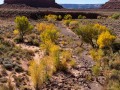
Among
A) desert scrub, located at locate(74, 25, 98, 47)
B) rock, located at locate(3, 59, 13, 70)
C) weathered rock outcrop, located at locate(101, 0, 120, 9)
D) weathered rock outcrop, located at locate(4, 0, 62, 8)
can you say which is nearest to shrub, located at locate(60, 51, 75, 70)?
rock, located at locate(3, 59, 13, 70)

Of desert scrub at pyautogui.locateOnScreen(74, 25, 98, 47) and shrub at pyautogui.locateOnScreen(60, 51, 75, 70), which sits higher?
desert scrub at pyautogui.locateOnScreen(74, 25, 98, 47)

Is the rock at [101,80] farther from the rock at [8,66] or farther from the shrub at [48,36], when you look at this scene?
the shrub at [48,36]

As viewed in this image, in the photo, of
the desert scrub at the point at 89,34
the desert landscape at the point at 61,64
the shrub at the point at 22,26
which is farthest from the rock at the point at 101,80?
the shrub at the point at 22,26

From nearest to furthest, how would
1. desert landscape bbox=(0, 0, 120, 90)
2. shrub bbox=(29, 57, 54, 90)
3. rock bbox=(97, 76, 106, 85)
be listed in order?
shrub bbox=(29, 57, 54, 90) < desert landscape bbox=(0, 0, 120, 90) < rock bbox=(97, 76, 106, 85)

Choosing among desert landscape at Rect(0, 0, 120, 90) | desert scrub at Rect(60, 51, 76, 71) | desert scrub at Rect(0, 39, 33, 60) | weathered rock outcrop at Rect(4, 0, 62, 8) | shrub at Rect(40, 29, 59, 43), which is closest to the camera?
desert landscape at Rect(0, 0, 120, 90)

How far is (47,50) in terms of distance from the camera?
99.7 feet

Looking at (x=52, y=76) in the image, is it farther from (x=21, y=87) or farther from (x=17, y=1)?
(x=17, y=1)

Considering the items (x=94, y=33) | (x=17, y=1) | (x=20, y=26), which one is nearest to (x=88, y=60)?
(x=94, y=33)

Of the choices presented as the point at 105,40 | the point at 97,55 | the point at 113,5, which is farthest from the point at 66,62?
the point at 113,5

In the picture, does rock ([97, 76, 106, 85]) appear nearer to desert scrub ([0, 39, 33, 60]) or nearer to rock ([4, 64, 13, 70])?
rock ([4, 64, 13, 70])

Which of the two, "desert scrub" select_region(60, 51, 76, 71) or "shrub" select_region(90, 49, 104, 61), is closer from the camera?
"desert scrub" select_region(60, 51, 76, 71)

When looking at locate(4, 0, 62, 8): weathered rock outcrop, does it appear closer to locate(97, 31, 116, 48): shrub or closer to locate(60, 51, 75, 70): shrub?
locate(97, 31, 116, 48): shrub

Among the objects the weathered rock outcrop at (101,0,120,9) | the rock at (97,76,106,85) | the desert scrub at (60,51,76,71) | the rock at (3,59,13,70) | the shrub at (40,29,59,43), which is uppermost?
the shrub at (40,29,59,43)

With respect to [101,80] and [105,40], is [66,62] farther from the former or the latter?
[105,40]
